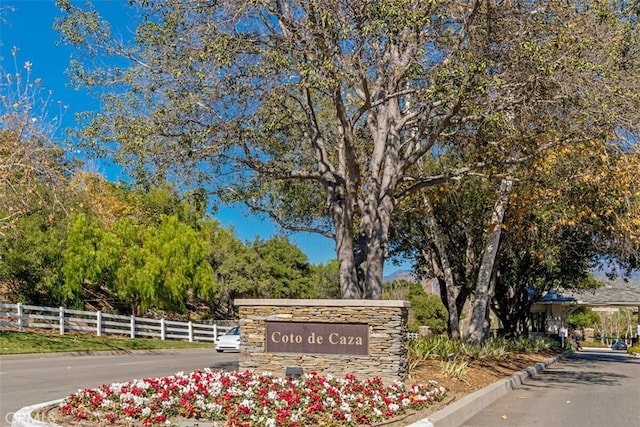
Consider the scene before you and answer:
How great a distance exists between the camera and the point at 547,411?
12102mm

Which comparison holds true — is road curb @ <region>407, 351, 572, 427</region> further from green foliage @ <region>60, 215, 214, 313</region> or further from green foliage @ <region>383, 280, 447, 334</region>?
green foliage @ <region>383, 280, 447, 334</region>

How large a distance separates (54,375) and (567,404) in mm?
10570

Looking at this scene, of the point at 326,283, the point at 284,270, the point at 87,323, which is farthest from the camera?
the point at 326,283

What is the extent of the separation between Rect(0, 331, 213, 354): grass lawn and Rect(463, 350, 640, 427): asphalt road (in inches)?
573

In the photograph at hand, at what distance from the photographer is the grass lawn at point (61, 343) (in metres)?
22.3

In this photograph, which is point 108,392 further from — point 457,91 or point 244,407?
point 457,91

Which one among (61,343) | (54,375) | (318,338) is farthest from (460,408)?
(61,343)

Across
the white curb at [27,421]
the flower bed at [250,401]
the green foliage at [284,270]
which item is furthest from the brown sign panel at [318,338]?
the green foliage at [284,270]

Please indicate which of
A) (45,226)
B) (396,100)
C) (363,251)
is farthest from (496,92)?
(45,226)

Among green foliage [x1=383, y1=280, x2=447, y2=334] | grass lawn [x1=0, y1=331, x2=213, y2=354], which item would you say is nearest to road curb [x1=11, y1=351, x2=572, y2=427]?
grass lawn [x1=0, y1=331, x2=213, y2=354]

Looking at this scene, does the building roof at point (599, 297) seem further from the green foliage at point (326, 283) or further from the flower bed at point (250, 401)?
Answer: the flower bed at point (250, 401)

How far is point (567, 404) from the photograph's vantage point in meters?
13.1

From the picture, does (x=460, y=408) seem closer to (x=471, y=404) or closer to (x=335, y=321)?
(x=471, y=404)

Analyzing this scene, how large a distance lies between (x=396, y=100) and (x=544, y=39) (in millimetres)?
3677
